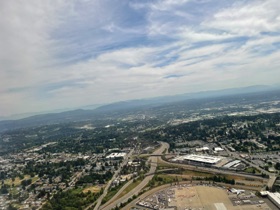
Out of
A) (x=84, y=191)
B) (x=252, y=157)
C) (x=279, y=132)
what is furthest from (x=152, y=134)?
(x=84, y=191)

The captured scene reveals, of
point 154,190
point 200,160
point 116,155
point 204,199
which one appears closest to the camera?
point 204,199

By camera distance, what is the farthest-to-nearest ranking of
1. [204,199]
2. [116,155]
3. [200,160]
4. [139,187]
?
1. [116,155]
2. [200,160]
3. [139,187]
4. [204,199]

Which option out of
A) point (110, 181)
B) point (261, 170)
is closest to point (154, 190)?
point (110, 181)

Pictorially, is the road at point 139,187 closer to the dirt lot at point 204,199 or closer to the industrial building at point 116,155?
the dirt lot at point 204,199

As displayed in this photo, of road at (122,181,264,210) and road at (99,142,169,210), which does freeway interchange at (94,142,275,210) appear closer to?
road at (99,142,169,210)

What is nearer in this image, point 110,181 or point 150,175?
point 110,181

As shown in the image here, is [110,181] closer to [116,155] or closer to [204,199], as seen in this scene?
[204,199]

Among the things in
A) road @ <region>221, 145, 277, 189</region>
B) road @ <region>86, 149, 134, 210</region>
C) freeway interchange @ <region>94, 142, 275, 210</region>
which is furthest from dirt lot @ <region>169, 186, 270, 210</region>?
road @ <region>86, 149, 134, 210</region>

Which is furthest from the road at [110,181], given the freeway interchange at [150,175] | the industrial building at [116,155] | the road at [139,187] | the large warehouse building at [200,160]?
the large warehouse building at [200,160]

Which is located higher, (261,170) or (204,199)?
(204,199)
